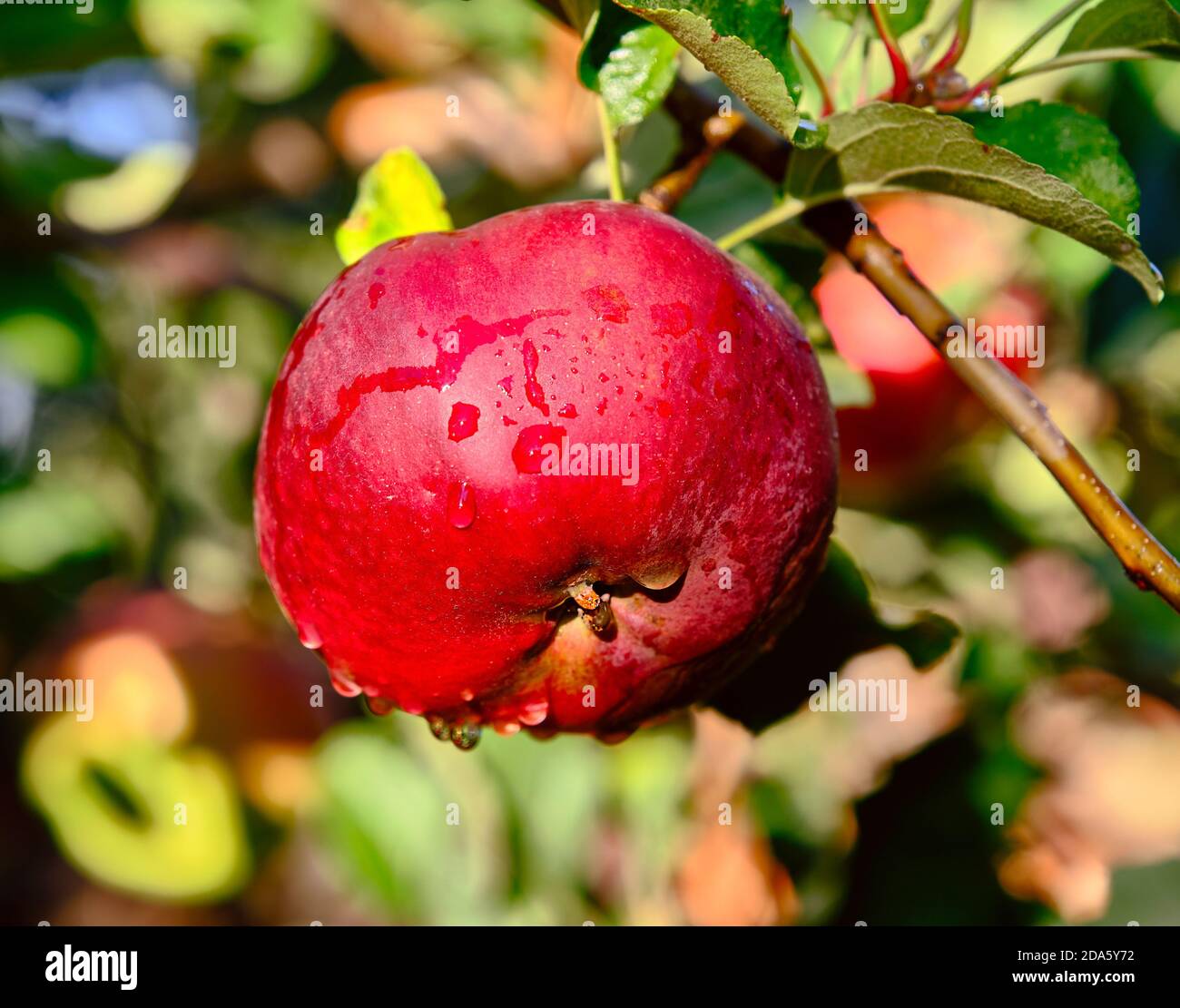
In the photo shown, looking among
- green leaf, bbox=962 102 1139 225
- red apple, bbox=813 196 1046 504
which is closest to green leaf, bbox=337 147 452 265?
green leaf, bbox=962 102 1139 225

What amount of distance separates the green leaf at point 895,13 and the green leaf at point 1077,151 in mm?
115

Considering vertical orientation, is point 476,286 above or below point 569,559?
above

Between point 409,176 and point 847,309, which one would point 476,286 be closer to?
point 409,176

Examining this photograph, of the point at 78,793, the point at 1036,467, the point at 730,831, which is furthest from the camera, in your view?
the point at 1036,467

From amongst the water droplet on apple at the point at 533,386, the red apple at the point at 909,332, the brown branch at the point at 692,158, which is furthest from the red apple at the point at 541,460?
the red apple at the point at 909,332

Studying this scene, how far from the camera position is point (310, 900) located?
6.27 feet

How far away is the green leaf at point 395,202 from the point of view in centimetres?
70

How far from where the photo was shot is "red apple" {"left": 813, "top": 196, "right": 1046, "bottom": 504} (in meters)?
1.46

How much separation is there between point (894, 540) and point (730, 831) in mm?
484

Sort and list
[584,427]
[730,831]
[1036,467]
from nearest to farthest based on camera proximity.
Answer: [584,427] → [730,831] → [1036,467]

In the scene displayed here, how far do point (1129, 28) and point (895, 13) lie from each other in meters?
0.15

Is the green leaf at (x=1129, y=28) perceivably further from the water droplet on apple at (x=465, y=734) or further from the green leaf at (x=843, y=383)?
the water droplet on apple at (x=465, y=734)

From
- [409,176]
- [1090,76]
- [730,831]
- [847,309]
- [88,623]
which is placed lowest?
[730,831]

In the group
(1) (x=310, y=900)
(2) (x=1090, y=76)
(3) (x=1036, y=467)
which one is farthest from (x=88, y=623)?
(2) (x=1090, y=76)
